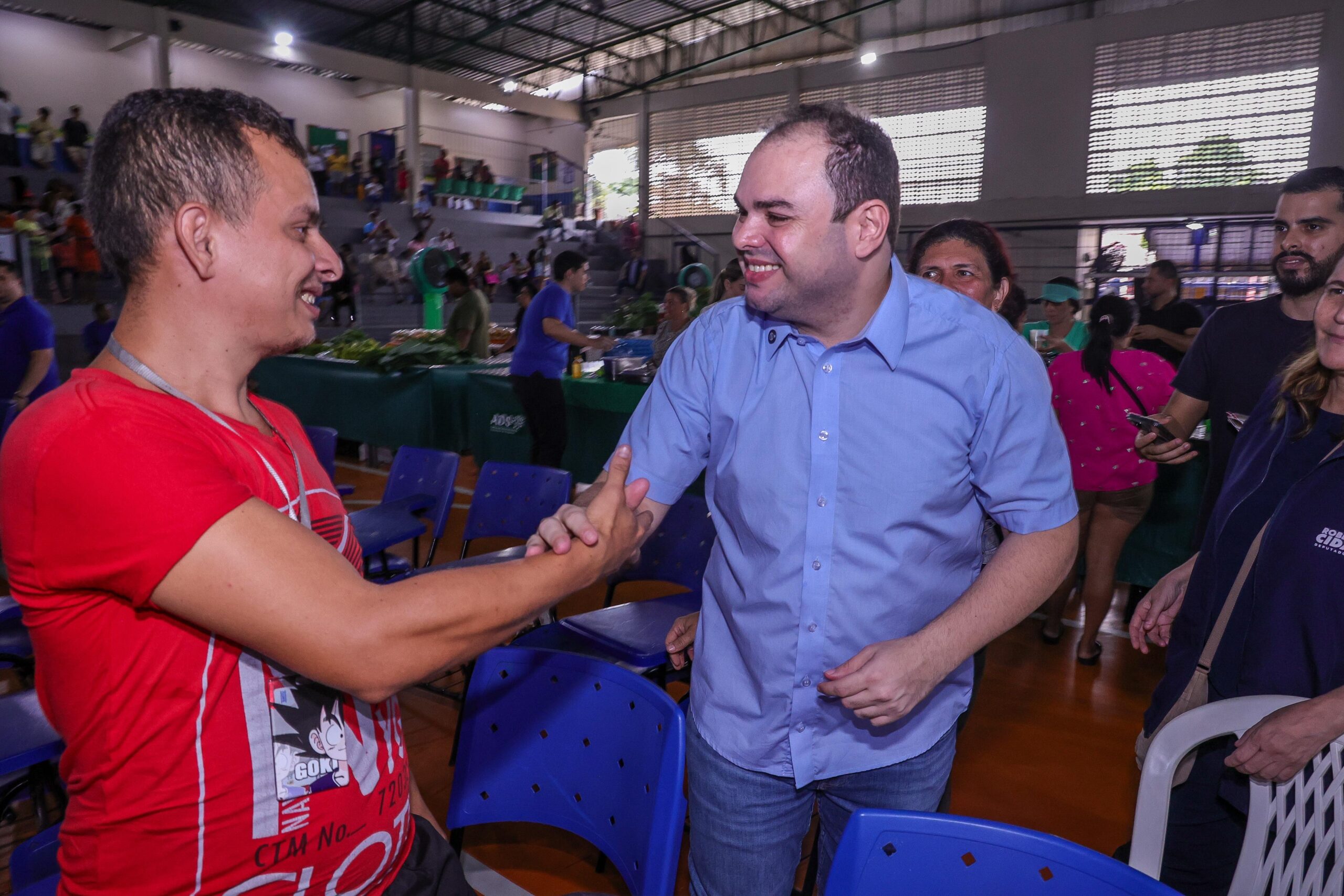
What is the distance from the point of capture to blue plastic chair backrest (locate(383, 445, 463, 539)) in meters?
3.65

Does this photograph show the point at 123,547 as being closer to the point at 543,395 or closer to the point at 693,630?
the point at 693,630

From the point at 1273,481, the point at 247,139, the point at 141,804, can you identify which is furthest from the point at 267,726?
the point at 1273,481

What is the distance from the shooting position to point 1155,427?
2383 mm

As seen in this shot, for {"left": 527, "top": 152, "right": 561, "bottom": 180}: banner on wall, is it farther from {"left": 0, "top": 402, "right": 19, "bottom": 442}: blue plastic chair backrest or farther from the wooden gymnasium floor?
the wooden gymnasium floor

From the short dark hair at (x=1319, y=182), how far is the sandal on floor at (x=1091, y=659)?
2196mm

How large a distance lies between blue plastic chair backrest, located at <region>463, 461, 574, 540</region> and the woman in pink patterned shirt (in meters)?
2.25

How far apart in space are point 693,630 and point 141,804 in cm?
104

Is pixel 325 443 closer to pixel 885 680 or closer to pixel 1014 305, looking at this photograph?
pixel 1014 305

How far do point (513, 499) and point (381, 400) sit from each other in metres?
4.17

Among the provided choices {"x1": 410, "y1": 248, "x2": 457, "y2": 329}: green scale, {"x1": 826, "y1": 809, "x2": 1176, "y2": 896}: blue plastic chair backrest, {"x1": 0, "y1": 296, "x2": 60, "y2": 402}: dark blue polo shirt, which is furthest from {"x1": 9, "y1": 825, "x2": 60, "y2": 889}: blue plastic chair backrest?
{"x1": 410, "y1": 248, "x2": 457, "y2": 329}: green scale

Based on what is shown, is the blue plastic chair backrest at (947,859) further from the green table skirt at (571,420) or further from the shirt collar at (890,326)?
the green table skirt at (571,420)

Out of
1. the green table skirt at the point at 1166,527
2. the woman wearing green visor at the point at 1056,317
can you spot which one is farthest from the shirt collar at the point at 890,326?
the woman wearing green visor at the point at 1056,317

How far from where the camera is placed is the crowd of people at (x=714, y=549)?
0.82 metres

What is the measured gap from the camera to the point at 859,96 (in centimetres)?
1683
